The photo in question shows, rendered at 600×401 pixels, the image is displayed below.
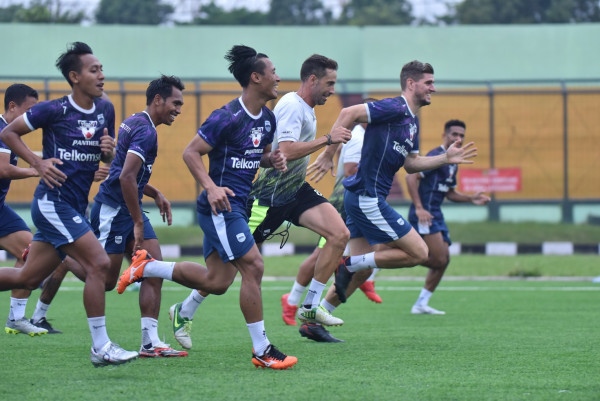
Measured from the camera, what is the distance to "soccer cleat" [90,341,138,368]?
248 inches

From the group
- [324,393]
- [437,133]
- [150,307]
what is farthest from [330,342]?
[437,133]

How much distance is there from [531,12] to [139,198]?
4066cm

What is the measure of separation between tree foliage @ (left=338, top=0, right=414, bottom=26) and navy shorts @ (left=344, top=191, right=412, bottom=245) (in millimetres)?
39039

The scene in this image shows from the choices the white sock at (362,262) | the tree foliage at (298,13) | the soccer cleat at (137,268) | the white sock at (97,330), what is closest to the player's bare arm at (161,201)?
the soccer cleat at (137,268)

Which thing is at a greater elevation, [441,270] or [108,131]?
[108,131]

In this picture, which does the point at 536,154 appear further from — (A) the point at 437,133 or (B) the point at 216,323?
(B) the point at 216,323

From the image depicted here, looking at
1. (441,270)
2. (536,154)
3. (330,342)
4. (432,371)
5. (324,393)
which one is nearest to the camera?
(324,393)

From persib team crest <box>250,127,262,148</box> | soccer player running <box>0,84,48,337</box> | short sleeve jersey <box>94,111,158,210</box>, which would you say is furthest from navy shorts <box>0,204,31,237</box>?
persib team crest <box>250,127,262,148</box>

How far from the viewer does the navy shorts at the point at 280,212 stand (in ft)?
26.2

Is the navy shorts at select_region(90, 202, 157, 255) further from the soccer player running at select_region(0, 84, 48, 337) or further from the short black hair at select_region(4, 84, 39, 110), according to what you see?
the short black hair at select_region(4, 84, 39, 110)

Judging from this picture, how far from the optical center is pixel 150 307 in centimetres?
712

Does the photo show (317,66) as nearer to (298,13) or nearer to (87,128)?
(87,128)

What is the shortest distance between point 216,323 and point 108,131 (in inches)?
132

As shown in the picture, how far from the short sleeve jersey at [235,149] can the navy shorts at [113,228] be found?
3.33 ft
